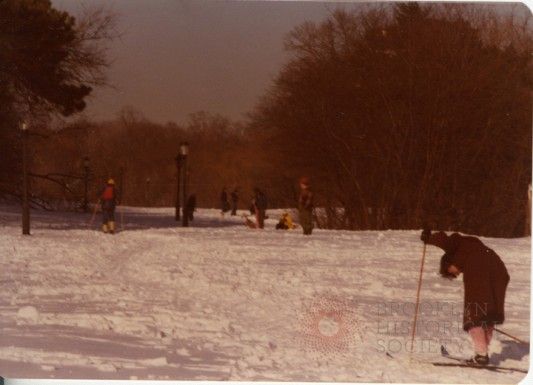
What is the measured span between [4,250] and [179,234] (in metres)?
4.29

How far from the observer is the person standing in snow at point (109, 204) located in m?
13.2

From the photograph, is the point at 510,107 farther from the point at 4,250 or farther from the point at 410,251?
the point at 4,250

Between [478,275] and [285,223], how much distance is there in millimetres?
8589

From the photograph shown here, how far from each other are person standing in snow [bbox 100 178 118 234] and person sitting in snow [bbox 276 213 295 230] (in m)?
2.66

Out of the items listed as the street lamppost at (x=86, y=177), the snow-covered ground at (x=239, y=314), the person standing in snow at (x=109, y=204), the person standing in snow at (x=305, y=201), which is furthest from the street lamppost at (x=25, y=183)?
the person standing in snow at (x=305, y=201)

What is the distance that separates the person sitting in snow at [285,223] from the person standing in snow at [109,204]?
2657mm

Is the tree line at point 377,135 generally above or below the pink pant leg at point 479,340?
above

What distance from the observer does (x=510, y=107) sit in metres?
12.0

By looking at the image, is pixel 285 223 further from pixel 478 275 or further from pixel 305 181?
pixel 478 275

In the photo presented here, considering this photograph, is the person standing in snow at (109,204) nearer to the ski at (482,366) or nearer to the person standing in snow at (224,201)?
the person standing in snow at (224,201)

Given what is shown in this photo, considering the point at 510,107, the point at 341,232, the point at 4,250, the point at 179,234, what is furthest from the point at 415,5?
the point at 179,234

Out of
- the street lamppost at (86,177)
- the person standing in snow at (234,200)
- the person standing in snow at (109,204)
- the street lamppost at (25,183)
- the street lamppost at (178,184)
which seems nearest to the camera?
the street lamppost at (178,184)

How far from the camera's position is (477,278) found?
9555mm

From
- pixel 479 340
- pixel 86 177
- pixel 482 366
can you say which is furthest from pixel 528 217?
pixel 86 177
